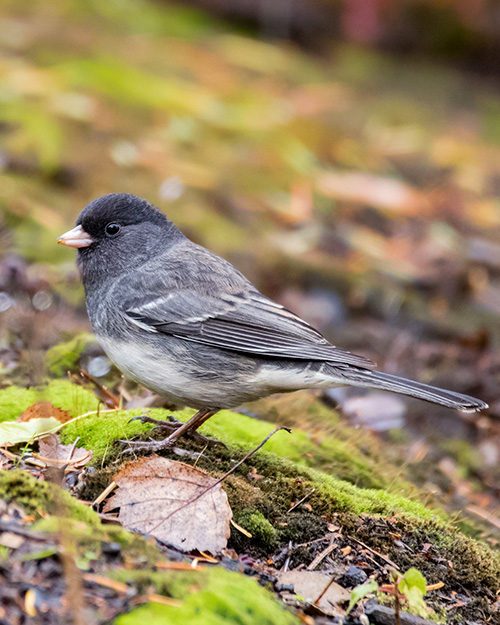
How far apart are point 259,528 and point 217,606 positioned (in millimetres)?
664

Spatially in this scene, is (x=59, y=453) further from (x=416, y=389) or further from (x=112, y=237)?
(x=416, y=389)

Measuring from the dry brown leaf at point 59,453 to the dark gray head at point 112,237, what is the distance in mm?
1004

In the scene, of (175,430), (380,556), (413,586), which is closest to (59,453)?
(175,430)

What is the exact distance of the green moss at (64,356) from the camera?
12.9ft

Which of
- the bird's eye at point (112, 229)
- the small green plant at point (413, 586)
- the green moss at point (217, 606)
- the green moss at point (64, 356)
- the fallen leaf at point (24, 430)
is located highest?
the bird's eye at point (112, 229)

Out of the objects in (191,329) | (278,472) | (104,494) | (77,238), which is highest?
(77,238)

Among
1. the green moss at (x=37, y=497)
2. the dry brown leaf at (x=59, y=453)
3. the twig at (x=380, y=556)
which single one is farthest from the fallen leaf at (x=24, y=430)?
the twig at (x=380, y=556)

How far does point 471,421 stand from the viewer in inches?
199

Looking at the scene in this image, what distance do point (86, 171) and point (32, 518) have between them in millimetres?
4702

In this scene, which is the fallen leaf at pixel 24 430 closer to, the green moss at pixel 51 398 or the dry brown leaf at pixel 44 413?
the dry brown leaf at pixel 44 413

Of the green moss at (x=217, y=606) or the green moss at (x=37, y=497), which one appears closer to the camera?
the green moss at (x=217, y=606)

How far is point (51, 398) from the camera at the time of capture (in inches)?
133

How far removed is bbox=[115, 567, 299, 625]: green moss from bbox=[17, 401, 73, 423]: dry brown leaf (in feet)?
3.87

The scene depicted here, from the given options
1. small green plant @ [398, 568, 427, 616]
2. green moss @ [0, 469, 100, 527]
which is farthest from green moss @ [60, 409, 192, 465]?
small green plant @ [398, 568, 427, 616]
